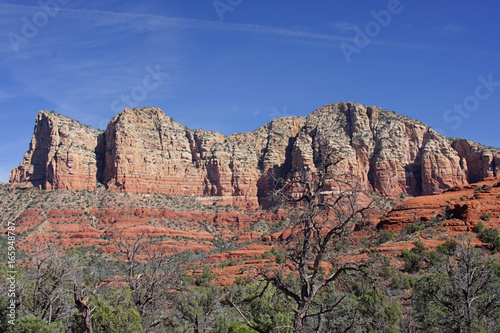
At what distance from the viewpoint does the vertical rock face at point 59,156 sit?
99.2 m

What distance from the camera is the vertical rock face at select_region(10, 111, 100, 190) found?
326 feet

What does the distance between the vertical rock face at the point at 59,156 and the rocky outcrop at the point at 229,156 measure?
0.80 ft

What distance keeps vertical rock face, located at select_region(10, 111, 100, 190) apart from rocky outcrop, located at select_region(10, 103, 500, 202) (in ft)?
0.80

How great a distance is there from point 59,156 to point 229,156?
45.4 m

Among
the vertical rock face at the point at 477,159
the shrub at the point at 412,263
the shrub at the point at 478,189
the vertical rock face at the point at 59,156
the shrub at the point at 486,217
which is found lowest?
the shrub at the point at 412,263

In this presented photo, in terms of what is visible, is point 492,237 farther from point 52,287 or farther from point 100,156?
point 100,156

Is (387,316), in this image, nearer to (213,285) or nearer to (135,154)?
(213,285)

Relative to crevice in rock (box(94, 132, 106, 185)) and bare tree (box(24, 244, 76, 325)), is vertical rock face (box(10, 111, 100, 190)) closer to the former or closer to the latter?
crevice in rock (box(94, 132, 106, 185))

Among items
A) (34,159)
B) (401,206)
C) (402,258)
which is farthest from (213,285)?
(34,159)

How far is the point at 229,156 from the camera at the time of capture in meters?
124

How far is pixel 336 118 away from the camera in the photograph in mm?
124812

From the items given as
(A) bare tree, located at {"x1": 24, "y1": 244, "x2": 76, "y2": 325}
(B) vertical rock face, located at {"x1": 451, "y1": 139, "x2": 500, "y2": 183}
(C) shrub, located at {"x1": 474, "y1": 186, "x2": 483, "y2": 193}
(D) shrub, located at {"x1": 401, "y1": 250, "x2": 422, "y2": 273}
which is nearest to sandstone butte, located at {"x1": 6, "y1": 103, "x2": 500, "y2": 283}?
(B) vertical rock face, located at {"x1": 451, "y1": 139, "x2": 500, "y2": 183}

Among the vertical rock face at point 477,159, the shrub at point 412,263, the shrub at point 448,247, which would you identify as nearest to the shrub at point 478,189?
the shrub at point 448,247

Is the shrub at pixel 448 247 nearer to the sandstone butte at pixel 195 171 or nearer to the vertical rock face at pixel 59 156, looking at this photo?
the sandstone butte at pixel 195 171
